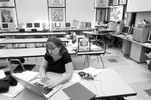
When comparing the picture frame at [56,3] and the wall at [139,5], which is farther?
the picture frame at [56,3]

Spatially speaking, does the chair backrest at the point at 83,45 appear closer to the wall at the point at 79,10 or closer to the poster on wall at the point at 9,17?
the wall at the point at 79,10

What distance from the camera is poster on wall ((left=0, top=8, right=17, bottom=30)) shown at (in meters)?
6.15

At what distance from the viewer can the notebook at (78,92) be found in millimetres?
1158

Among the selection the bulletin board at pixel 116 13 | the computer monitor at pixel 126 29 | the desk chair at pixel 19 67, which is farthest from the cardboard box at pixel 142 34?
the desk chair at pixel 19 67

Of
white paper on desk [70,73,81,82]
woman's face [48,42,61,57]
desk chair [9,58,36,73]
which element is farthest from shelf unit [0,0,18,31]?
white paper on desk [70,73,81,82]

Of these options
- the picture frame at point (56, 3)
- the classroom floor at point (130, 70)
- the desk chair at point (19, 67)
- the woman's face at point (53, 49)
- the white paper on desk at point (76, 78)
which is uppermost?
the picture frame at point (56, 3)

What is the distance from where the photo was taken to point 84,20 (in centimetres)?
692

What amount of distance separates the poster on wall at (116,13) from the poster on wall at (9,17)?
4.95m

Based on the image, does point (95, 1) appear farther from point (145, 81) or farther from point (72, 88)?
point (72, 88)

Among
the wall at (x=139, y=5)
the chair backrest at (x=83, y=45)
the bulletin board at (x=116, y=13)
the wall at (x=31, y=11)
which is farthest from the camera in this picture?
the wall at (x=31, y=11)

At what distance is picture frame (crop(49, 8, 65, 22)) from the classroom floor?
3.06m

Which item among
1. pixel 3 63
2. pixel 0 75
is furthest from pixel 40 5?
pixel 0 75

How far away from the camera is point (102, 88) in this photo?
1317 mm

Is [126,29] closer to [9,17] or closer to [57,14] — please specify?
[57,14]
